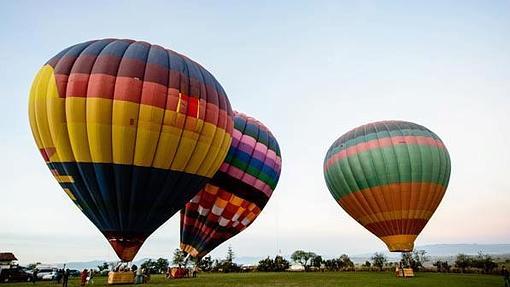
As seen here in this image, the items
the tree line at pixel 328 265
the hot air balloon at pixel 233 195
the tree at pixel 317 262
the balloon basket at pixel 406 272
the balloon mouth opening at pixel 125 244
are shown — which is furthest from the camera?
the tree at pixel 317 262

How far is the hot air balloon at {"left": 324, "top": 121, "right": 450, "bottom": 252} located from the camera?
24750 mm

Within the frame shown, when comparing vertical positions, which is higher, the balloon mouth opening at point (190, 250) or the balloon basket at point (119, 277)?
the balloon mouth opening at point (190, 250)

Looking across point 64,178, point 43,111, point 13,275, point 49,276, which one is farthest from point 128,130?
point 49,276

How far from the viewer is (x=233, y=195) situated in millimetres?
23344

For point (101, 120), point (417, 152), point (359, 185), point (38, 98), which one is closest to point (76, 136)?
point (101, 120)

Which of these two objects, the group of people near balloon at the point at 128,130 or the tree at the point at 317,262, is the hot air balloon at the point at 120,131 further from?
the tree at the point at 317,262

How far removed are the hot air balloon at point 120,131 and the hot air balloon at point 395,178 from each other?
14.0 metres

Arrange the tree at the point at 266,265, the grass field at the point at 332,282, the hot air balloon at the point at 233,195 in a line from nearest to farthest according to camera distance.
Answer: the grass field at the point at 332,282 < the hot air balloon at the point at 233,195 < the tree at the point at 266,265

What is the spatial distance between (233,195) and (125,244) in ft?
30.0

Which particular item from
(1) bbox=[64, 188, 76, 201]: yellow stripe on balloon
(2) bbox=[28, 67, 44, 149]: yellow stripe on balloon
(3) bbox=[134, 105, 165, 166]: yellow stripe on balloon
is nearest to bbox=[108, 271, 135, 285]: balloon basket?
(1) bbox=[64, 188, 76, 201]: yellow stripe on balloon

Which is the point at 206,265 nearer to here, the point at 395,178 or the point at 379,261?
the point at 379,261

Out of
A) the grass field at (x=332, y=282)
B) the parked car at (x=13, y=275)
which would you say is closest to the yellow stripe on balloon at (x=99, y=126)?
the grass field at (x=332, y=282)

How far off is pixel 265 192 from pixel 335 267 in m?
39.4

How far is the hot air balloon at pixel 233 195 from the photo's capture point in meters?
22.9
